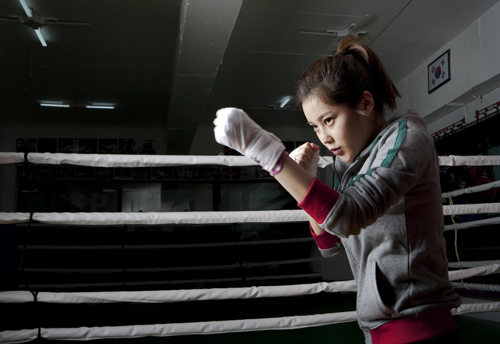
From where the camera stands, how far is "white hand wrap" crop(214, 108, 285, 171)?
532 mm

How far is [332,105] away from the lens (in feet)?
2.04

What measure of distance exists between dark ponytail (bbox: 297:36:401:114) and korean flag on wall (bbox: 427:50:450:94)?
4.10 metres

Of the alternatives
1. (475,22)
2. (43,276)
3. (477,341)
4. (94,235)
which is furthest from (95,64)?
(477,341)

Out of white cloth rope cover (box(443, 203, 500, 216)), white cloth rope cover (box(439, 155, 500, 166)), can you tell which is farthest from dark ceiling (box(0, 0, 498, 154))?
white cloth rope cover (box(443, 203, 500, 216))

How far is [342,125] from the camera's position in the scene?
63 cm

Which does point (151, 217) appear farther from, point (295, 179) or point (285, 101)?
point (285, 101)

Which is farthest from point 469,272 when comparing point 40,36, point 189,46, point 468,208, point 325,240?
point 40,36

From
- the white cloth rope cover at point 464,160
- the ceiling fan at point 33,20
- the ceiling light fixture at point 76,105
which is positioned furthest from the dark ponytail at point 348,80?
the ceiling light fixture at point 76,105

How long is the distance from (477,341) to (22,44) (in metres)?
4.81

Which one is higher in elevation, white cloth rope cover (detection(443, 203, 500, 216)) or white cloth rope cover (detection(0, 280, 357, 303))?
white cloth rope cover (detection(443, 203, 500, 216))

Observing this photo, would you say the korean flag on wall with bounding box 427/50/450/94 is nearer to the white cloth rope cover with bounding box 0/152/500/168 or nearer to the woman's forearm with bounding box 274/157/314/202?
the white cloth rope cover with bounding box 0/152/500/168

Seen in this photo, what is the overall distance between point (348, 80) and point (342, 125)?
0.08 meters

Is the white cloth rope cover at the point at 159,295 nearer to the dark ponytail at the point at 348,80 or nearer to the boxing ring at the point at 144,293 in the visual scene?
the boxing ring at the point at 144,293

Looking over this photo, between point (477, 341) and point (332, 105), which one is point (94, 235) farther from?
point (332, 105)
